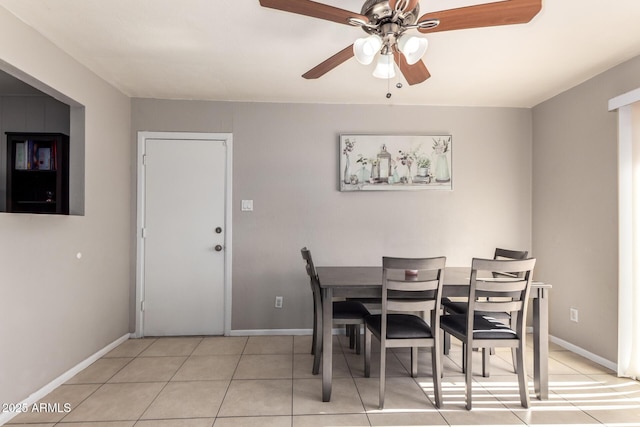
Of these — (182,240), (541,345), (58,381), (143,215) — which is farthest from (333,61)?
(58,381)

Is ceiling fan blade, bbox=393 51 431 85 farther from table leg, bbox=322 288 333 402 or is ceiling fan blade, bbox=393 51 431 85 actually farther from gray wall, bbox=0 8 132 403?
gray wall, bbox=0 8 132 403

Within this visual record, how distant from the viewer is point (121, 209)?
132 inches

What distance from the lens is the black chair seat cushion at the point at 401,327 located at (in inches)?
88.5

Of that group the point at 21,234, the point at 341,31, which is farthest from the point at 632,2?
the point at 21,234

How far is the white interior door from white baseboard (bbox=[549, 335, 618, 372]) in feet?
10.9

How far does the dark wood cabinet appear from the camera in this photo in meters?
2.92

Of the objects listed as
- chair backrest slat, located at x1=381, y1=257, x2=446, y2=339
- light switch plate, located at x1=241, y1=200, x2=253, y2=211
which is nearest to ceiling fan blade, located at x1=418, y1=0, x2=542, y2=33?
chair backrest slat, located at x1=381, y1=257, x2=446, y2=339

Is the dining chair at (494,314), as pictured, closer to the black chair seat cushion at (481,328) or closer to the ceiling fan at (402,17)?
the black chair seat cushion at (481,328)

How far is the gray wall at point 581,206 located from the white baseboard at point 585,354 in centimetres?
4

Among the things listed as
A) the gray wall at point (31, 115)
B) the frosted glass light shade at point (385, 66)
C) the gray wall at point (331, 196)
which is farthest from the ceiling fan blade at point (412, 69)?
the gray wall at point (31, 115)

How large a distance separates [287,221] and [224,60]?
1.63 metres

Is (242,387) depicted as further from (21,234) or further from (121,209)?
(121,209)

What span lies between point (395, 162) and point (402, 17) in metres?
2.06

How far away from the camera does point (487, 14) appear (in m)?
1.55
